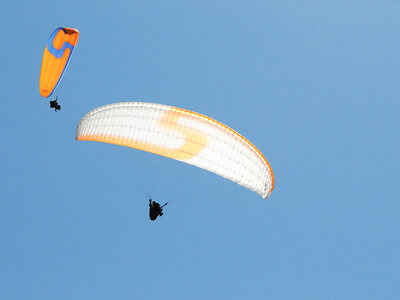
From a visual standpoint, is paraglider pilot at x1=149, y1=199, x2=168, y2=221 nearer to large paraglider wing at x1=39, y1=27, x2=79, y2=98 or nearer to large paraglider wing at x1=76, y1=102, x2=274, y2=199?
large paraglider wing at x1=76, y1=102, x2=274, y2=199

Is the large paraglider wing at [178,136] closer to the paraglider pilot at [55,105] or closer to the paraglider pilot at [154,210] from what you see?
the paraglider pilot at [154,210]

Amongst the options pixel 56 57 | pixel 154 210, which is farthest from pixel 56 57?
pixel 154 210

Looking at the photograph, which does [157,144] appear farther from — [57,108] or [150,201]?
[57,108]

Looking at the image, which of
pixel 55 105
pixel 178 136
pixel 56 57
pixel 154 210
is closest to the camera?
pixel 178 136

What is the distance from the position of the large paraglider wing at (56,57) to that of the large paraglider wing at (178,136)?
19434mm

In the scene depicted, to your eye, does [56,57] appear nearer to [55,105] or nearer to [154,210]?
[55,105]

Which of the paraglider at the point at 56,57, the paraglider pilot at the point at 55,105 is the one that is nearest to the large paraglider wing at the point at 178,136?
the paraglider at the point at 56,57

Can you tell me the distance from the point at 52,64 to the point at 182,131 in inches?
915

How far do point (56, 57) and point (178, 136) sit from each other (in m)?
22.9

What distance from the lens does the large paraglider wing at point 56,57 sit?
132ft

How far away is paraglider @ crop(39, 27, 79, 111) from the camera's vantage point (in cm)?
4016

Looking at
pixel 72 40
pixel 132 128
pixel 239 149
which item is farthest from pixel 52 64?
pixel 239 149

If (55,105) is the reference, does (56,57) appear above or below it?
above

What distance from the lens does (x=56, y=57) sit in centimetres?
4109
